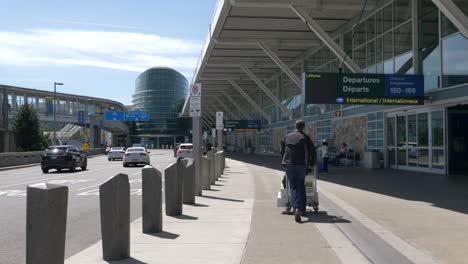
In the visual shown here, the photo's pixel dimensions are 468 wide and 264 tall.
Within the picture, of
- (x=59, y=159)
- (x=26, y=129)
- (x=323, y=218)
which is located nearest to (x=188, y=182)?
(x=323, y=218)

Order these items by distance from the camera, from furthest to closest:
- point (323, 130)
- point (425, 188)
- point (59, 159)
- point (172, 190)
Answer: point (323, 130) < point (59, 159) < point (425, 188) < point (172, 190)

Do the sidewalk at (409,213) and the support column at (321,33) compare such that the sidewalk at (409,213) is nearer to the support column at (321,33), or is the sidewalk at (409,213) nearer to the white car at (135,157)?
the support column at (321,33)

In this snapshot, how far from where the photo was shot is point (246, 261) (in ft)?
22.0

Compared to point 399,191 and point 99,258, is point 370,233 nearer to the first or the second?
point 99,258

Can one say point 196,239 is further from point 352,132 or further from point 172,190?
point 352,132

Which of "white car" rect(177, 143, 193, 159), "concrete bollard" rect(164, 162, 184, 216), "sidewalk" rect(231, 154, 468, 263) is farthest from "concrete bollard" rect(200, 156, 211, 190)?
"white car" rect(177, 143, 193, 159)

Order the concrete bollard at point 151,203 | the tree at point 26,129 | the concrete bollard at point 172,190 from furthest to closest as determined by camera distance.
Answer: the tree at point 26,129, the concrete bollard at point 172,190, the concrete bollard at point 151,203

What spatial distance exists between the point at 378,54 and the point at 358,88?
7.55 m

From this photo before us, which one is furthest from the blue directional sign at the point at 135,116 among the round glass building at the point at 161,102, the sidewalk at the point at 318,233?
the sidewalk at the point at 318,233

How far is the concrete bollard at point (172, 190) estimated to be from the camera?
10297 millimetres

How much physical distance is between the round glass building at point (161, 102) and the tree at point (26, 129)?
258 ft

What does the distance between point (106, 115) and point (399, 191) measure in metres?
73.2

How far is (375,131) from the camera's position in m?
28.2

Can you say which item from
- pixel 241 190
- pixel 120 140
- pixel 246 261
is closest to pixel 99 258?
pixel 246 261
